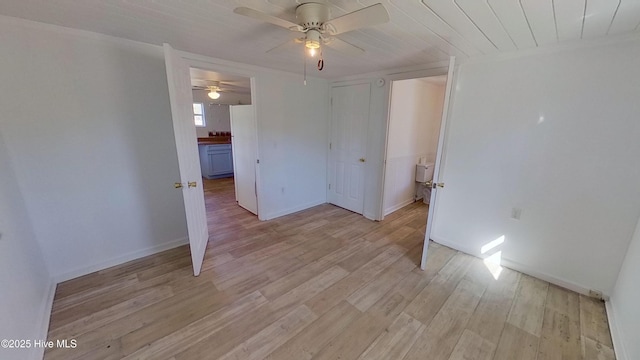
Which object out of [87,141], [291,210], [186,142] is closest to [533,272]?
[291,210]

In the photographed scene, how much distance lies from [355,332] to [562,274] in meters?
2.08

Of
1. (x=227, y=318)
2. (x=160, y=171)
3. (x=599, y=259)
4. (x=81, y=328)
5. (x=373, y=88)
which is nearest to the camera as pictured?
(x=81, y=328)

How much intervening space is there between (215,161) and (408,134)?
15.1 feet

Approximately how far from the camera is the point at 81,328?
1725 millimetres

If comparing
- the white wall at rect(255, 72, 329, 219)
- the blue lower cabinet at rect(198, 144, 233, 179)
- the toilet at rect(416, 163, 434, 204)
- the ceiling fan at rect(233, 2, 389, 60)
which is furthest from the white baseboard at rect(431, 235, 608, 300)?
the blue lower cabinet at rect(198, 144, 233, 179)

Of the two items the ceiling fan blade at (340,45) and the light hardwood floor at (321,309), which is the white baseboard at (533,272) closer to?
the light hardwood floor at (321,309)

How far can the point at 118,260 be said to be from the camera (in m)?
2.46

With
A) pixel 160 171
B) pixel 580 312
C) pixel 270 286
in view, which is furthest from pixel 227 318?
pixel 580 312

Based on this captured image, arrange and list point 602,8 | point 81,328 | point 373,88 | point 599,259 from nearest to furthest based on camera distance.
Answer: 1. point 602,8
2. point 81,328
3. point 599,259
4. point 373,88

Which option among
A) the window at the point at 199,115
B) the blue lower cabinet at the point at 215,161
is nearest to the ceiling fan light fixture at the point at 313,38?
the blue lower cabinet at the point at 215,161

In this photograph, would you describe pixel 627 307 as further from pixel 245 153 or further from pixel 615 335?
pixel 245 153

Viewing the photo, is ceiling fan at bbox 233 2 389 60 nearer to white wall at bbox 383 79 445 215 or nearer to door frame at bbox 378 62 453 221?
door frame at bbox 378 62 453 221

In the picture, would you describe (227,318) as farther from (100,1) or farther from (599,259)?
(599,259)

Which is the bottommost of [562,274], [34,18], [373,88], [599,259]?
[562,274]
